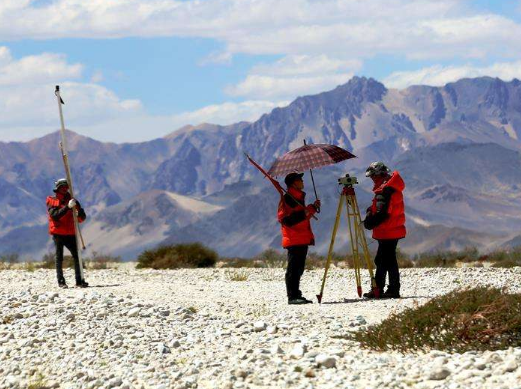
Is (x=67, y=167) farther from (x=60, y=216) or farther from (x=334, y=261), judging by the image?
(x=334, y=261)

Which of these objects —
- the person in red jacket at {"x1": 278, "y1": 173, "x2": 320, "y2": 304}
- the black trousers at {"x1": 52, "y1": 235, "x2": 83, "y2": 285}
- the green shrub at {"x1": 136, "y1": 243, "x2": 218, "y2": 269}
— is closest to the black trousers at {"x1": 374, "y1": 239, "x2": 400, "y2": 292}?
the person in red jacket at {"x1": 278, "y1": 173, "x2": 320, "y2": 304}

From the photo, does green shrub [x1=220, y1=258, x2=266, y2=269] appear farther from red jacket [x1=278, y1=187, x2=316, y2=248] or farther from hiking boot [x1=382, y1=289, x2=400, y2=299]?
red jacket [x1=278, y1=187, x2=316, y2=248]

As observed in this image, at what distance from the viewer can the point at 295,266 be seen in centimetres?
1408

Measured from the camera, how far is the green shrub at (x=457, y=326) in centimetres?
891

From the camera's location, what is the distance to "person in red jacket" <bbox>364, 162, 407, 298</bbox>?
13.9 metres

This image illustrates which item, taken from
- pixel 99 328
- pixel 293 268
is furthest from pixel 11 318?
pixel 293 268

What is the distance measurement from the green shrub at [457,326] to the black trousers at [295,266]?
4044 millimetres

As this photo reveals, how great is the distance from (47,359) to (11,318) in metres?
2.52

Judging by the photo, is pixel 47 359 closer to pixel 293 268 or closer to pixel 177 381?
pixel 177 381

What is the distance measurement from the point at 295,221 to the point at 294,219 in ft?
0.13

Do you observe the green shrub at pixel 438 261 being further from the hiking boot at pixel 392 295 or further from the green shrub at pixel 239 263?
the hiking boot at pixel 392 295

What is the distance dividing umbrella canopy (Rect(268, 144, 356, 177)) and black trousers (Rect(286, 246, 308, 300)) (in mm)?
1186

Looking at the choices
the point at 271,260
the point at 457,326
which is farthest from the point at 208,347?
the point at 271,260

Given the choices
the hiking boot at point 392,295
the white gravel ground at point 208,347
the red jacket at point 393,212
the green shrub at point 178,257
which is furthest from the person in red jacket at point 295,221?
the green shrub at point 178,257
